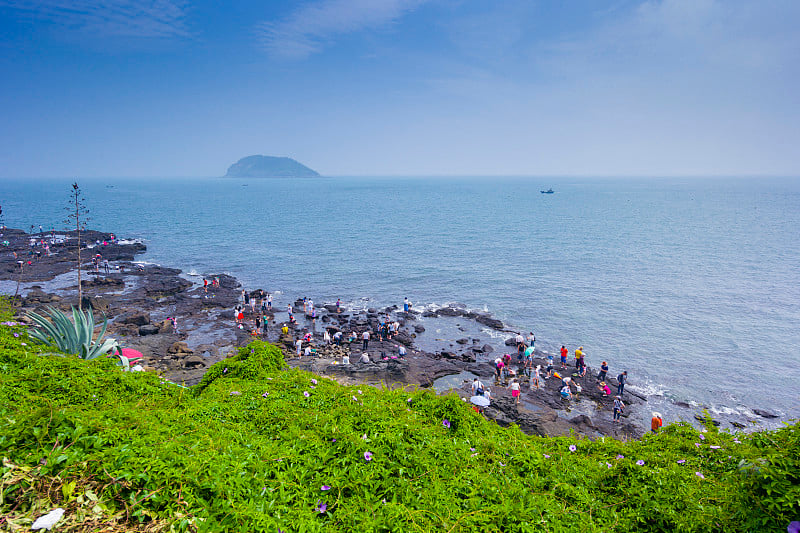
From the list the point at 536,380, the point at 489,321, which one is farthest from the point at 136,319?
the point at 536,380

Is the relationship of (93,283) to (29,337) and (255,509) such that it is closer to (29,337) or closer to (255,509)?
(29,337)

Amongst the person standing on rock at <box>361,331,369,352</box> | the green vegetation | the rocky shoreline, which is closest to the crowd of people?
the person standing on rock at <box>361,331,369,352</box>

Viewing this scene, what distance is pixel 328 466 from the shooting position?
5.91 meters

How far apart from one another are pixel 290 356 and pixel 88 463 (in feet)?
79.4

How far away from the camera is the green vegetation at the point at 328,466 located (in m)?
4.17

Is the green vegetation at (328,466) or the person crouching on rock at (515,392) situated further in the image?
the person crouching on rock at (515,392)

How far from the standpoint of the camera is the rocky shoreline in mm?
22625

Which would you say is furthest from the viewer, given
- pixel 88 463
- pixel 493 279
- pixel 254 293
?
→ pixel 493 279

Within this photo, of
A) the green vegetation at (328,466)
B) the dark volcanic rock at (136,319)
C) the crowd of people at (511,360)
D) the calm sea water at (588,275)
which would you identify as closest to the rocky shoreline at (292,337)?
the dark volcanic rock at (136,319)

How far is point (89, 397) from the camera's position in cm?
696

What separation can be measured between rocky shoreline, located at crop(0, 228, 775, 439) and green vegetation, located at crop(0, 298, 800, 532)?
9.21 metres

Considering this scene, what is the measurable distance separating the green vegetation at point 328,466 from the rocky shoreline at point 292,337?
9210mm

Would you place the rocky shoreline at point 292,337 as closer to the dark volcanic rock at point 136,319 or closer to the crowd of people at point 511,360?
the dark volcanic rock at point 136,319

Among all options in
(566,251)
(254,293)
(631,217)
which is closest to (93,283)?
(254,293)
